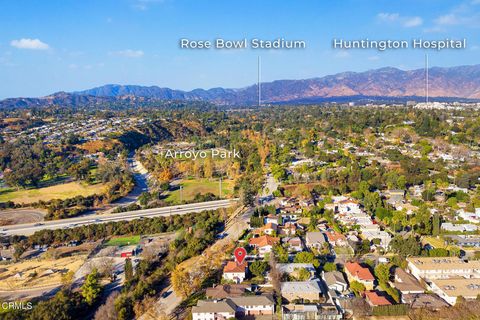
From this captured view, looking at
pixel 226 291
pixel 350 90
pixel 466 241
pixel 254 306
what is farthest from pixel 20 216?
pixel 350 90

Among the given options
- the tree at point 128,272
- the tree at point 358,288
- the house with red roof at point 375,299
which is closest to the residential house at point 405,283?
the house with red roof at point 375,299

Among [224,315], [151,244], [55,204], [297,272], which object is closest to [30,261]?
[151,244]

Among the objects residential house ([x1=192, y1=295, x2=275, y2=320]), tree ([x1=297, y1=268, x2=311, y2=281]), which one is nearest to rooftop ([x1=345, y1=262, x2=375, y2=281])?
tree ([x1=297, y1=268, x2=311, y2=281])

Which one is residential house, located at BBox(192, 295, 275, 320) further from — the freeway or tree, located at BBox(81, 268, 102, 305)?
the freeway

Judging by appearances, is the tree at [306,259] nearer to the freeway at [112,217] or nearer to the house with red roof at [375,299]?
the house with red roof at [375,299]

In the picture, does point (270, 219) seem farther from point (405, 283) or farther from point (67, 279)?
point (67, 279)
